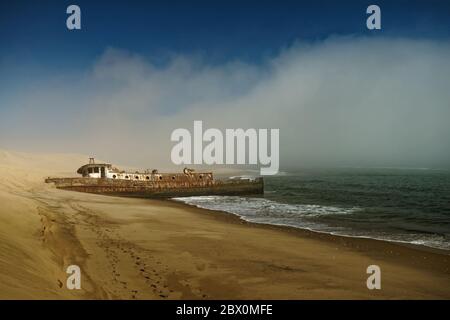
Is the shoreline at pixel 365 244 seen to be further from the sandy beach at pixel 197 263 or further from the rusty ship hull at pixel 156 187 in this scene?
the rusty ship hull at pixel 156 187

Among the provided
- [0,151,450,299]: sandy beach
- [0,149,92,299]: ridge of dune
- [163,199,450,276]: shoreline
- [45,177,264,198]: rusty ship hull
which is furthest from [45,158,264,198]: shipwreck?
[0,149,92,299]: ridge of dune

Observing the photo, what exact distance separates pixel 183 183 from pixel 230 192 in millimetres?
6804

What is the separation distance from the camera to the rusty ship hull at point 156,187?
4406 centimetres

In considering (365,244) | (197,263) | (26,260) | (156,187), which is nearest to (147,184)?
(156,187)

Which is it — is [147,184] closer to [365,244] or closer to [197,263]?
[365,244]

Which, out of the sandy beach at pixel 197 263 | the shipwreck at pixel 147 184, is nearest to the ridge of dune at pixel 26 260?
the sandy beach at pixel 197 263

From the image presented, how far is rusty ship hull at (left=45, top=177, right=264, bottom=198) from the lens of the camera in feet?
145

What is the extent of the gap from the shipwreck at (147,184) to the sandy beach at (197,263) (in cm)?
2585

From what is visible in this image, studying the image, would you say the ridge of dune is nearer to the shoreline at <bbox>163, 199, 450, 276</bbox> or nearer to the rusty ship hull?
the shoreline at <bbox>163, 199, 450, 276</bbox>

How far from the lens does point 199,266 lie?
11.7 metres

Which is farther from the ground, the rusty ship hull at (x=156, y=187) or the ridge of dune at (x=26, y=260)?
the ridge of dune at (x=26, y=260)

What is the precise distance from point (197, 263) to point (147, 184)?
3514cm
